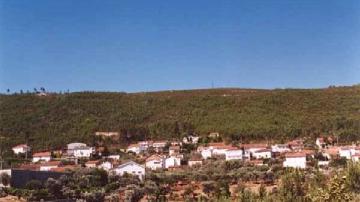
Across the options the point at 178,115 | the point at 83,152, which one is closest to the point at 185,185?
the point at 83,152

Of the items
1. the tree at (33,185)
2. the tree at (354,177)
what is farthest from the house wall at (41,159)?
the tree at (354,177)

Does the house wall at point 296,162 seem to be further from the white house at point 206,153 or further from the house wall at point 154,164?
the house wall at point 154,164

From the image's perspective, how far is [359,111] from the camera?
72.5 metres

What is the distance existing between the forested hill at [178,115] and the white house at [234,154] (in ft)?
30.6

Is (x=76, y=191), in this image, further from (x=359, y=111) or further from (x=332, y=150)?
(x=359, y=111)

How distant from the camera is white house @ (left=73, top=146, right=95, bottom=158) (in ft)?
195

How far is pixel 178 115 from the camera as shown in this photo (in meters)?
81.4

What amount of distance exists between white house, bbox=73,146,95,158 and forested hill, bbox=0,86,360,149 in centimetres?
558

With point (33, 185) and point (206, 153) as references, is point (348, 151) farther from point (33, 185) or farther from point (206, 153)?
point (33, 185)

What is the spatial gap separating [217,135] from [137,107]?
2088 cm

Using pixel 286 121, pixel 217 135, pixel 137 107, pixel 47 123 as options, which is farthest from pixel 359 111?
pixel 47 123

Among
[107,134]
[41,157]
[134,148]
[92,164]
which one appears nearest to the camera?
[92,164]

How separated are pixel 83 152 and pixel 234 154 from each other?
14.8 metres

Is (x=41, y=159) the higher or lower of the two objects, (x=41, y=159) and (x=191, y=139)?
the lower
